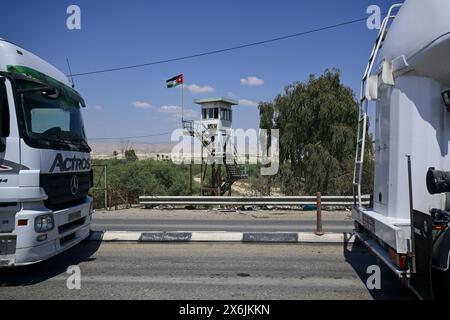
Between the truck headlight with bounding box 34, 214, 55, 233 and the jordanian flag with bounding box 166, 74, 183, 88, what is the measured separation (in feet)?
77.4

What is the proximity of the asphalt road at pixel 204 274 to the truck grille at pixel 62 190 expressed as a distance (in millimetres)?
1037

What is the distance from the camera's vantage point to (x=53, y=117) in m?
6.24

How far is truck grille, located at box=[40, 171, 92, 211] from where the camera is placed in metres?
5.67

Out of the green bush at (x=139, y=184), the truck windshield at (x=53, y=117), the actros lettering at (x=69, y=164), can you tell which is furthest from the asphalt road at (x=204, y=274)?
the green bush at (x=139, y=184)

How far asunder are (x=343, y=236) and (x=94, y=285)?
484 cm

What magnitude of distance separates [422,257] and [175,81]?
2601 cm

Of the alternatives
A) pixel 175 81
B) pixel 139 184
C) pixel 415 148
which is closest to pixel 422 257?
pixel 415 148

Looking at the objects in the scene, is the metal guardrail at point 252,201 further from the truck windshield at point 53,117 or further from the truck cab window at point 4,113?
the truck cab window at point 4,113

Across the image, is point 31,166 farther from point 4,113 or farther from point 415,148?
point 415,148

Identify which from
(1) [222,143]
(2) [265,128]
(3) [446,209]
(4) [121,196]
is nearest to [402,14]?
(3) [446,209]

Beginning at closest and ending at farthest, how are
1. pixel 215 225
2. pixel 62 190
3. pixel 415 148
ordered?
pixel 415 148 → pixel 62 190 → pixel 215 225

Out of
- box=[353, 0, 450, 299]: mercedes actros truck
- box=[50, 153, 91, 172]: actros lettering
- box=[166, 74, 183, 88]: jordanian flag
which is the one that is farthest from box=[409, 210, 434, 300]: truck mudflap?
box=[166, 74, 183, 88]: jordanian flag

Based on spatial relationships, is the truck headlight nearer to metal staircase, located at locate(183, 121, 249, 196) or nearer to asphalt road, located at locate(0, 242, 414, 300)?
asphalt road, located at locate(0, 242, 414, 300)

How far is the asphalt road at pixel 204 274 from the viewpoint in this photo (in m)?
5.23
